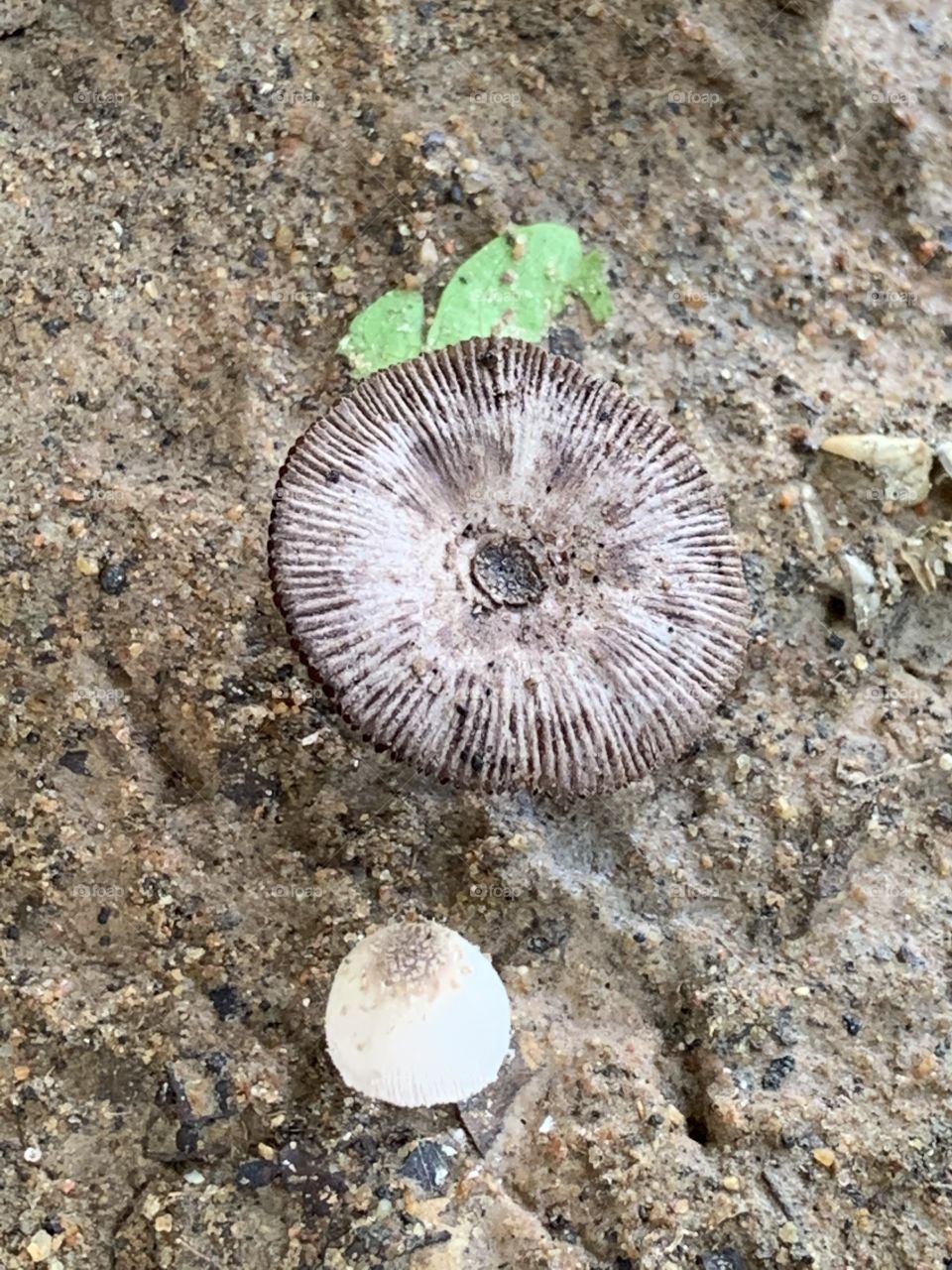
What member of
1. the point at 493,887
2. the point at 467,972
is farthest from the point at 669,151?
the point at 467,972

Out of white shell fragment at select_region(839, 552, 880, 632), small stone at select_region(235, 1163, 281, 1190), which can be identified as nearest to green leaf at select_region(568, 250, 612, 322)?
white shell fragment at select_region(839, 552, 880, 632)

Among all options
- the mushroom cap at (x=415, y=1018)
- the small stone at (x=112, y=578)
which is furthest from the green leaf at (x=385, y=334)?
the mushroom cap at (x=415, y=1018)

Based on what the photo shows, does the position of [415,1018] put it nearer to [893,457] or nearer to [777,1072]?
[777,1072]

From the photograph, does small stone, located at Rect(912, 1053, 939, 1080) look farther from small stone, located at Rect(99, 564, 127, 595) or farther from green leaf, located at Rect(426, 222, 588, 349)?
small stone, located at Rect(99, 564, 127, 595)

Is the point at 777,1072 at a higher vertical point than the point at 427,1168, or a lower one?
higher

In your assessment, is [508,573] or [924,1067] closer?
[508,573]

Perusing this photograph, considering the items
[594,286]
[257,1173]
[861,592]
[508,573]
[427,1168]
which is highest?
[594,286]

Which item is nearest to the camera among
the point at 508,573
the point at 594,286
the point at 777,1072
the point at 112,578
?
the point at 508,573

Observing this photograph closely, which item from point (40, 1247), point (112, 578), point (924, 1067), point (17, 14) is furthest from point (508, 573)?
point (17, 14)
